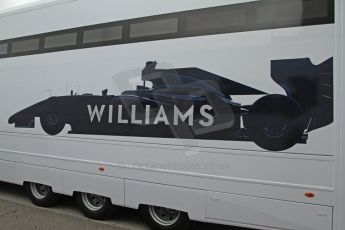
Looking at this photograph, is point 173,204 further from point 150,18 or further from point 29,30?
point 29,30

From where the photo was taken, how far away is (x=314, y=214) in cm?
355

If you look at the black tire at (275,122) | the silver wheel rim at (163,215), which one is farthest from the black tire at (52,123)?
the black tire at (275,122)

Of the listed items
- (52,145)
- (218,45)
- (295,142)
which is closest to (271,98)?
(295,142)

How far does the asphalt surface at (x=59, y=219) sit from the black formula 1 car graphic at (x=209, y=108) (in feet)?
4.48

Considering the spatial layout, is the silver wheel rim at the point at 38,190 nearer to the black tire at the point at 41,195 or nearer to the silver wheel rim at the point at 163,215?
the black tire at the point at 41,195

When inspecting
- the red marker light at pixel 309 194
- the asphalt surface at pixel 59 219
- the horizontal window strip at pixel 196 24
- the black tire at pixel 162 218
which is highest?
the horizontal window strip at pixel 196 24

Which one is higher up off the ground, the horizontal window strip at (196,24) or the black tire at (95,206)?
the horizontal window strip at (196,24)

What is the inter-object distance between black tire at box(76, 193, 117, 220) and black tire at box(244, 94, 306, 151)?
2523 millimetres

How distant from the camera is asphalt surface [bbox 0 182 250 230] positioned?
4914 millimetres

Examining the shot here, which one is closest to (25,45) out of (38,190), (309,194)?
(38,190)

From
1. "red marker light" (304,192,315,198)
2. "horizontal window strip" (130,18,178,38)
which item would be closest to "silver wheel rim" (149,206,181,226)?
"red marker light" (304,192,315,198)

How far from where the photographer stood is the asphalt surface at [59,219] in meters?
4.91

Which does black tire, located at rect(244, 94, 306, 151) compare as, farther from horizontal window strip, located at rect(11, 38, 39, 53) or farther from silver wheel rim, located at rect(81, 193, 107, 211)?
horizontal window strip, located at rect(11, 38, 39, 53)

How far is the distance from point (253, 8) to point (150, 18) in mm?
1408
